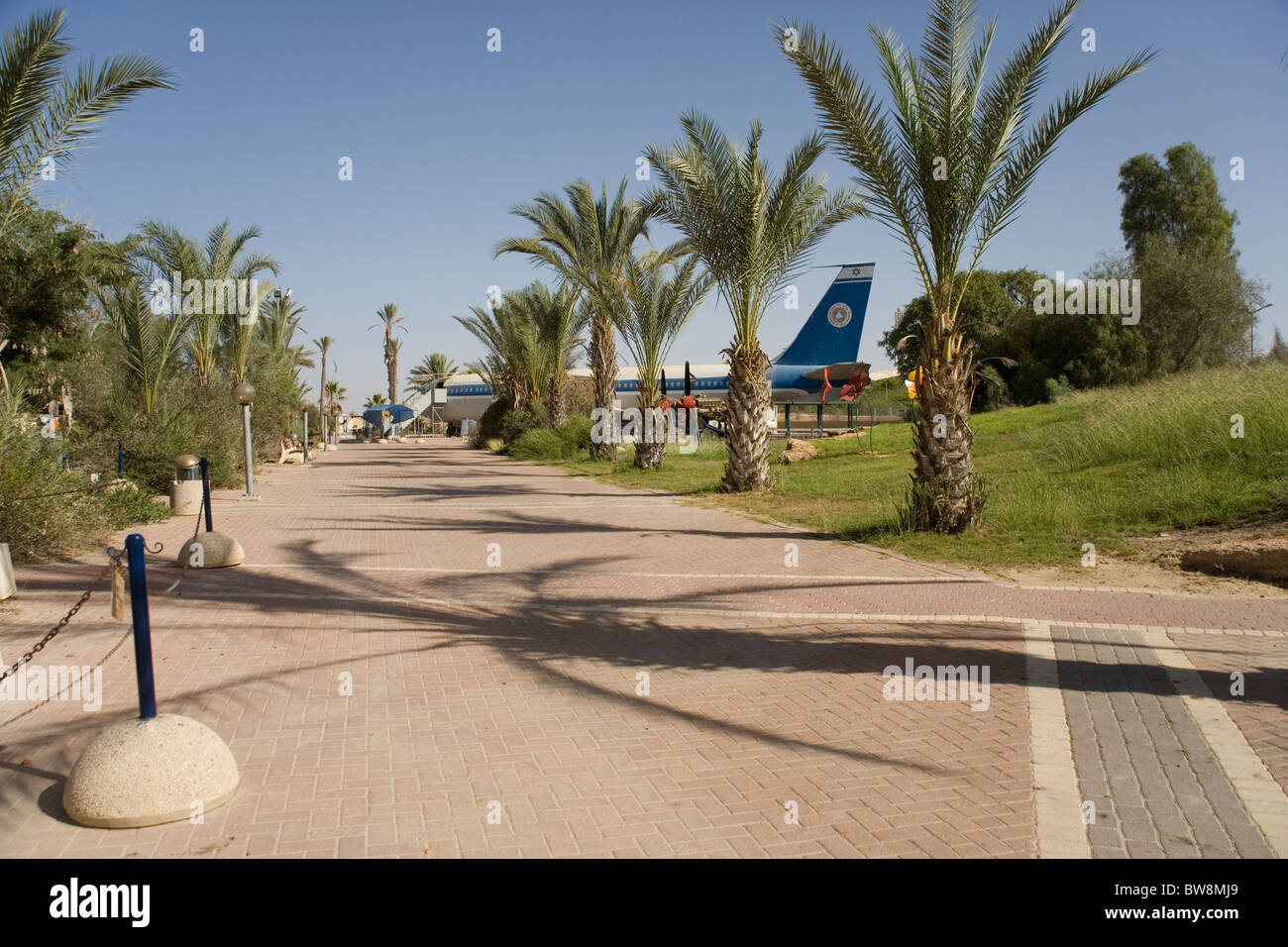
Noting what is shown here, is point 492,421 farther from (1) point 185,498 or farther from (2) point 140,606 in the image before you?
(2) point 140,606

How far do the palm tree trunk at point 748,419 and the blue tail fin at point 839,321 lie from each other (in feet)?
53.8

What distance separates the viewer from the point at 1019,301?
157ft

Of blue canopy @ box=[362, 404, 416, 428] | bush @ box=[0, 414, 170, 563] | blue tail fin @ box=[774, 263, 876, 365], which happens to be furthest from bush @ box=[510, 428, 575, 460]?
blue canopy @ box=[362, 404, 416, 428]

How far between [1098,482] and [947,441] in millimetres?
3776

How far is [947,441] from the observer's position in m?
11.2

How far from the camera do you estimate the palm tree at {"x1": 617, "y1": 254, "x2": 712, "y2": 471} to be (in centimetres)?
2169

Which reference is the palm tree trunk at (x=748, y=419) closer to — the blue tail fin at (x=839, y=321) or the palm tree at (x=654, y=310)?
the palm tree at (x=654, y=310)

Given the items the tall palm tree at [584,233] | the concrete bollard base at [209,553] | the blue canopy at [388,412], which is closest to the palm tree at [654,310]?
the tall palm tree at [584,233]

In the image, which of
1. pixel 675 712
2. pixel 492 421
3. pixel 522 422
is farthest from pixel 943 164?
pixel 492 421

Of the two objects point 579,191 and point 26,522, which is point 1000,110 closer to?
point 26,522

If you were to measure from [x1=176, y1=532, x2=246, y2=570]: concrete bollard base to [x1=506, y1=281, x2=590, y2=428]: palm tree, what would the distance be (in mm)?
21640

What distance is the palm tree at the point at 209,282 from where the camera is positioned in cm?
2033

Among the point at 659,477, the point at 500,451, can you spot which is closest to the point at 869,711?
the point at 659,477
